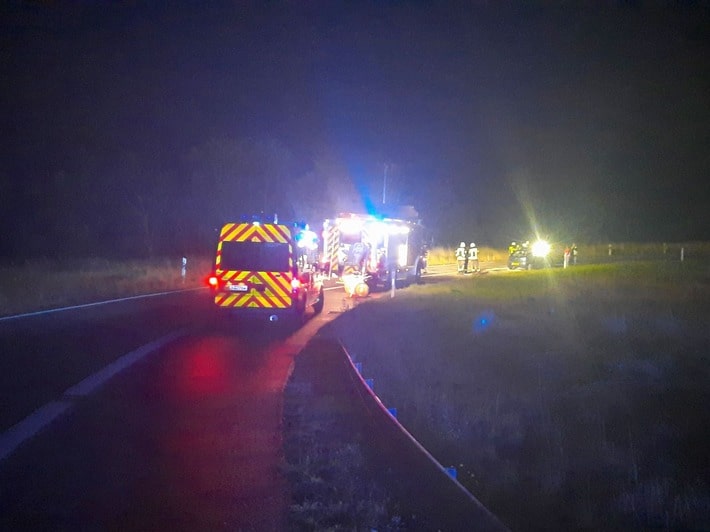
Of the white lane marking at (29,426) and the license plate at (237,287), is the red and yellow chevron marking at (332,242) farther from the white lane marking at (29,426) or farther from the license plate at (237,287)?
the white lane marking at (29,426)

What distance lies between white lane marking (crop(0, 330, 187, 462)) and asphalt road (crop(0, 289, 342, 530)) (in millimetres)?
24

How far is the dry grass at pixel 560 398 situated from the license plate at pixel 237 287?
2.36 metres

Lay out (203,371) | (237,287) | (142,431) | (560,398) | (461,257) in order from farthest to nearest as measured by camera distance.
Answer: (461,257)
(237,287)
(203,371)
(560,398)
(142,431)

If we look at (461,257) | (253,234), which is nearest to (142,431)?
(253,234)

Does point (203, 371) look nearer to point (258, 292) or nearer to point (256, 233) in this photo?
point (258, 292)

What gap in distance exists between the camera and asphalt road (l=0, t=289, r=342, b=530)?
19.9ft

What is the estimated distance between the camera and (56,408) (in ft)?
32.3

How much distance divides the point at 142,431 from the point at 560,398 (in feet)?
17.3

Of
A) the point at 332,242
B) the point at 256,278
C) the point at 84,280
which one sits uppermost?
the point at 332,242

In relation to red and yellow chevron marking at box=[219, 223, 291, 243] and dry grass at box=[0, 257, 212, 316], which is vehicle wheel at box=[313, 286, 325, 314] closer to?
red and yellow chevron marking at box=[219, 223, 291, 243]

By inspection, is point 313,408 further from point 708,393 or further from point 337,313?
point 337,313

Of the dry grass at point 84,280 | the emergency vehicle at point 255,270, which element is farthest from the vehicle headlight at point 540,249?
Answer: the emergency vehicle at point 255,270

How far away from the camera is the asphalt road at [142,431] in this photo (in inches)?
239

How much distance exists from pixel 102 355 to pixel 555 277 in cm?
2205
